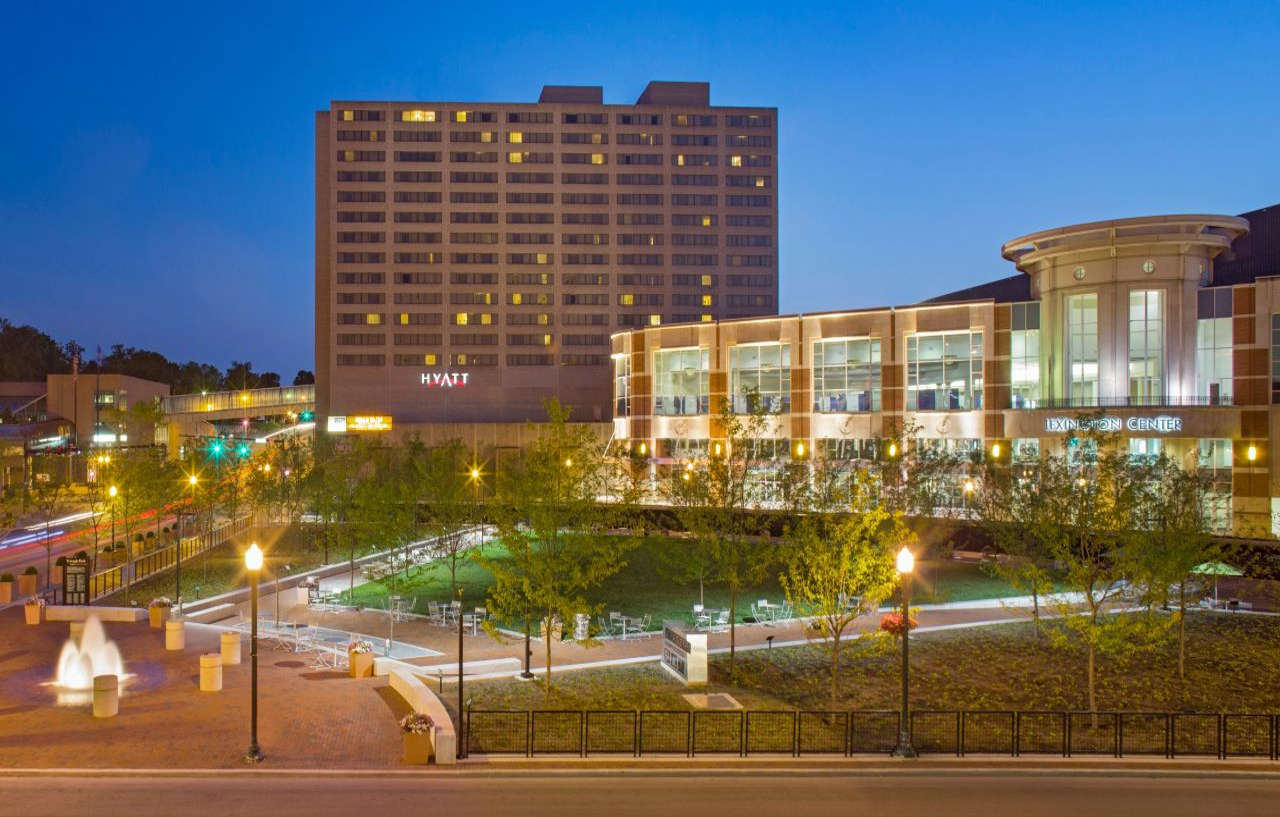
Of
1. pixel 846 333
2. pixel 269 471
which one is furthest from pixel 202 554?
pixel 846 333

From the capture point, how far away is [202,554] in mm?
46219

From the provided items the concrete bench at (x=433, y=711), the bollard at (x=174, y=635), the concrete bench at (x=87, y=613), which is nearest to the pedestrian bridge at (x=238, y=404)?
the concrete bench at (x=87, y=613)

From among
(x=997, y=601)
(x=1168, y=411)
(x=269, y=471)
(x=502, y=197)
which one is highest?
(x=502, y=197)

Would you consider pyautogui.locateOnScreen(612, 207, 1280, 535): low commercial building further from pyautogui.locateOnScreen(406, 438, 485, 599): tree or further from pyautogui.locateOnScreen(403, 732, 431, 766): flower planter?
pyautogui.locateOnScreen(403, 732, 431, 766): flower planter

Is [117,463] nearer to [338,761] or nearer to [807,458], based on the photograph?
[338,761]

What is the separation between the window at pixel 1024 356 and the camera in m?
56.9

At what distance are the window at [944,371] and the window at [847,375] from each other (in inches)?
95.8

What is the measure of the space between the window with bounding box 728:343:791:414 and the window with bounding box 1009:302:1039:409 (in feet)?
47.7

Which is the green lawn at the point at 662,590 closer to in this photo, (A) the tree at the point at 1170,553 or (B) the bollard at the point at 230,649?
(B) the bollard at the point at 230,649

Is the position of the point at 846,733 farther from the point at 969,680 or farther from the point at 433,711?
the point at 969,680

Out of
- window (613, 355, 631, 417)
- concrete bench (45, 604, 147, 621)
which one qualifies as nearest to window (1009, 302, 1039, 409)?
window (613, 355, 631, 417)

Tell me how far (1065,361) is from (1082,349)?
1.14m

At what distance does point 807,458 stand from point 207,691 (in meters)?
44.7

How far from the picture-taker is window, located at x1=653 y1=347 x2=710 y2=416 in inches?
2734
